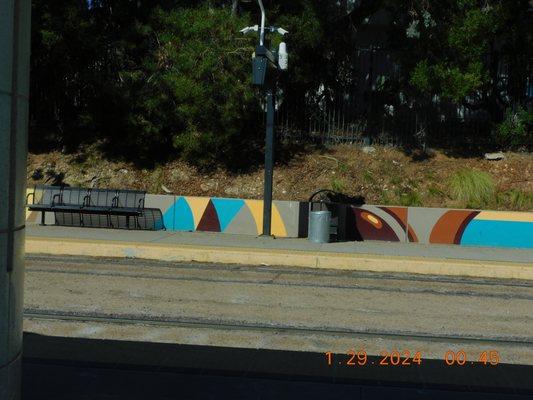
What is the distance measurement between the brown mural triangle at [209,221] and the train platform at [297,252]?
35.3 inches

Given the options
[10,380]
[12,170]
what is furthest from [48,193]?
[12,170]

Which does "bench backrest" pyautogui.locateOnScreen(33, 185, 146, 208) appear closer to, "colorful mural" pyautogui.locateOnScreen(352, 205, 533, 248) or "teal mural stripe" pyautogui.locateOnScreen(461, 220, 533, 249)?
"colorful mural" pyautogui.locateOnScreen(352, 205, 533, 248)

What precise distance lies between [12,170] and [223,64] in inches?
569

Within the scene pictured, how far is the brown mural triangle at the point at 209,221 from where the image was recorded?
50.6 ft

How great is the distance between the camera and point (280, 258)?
1202cm

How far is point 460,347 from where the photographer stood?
6.54 m

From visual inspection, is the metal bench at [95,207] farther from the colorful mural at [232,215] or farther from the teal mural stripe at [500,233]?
the teal mural stripe at [500,233]

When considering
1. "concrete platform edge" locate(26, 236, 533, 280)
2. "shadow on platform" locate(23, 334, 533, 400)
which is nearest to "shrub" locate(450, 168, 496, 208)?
"concrete platform edge" locate(26, 236, 533, 280)

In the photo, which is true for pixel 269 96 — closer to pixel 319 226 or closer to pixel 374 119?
pixel 319 226

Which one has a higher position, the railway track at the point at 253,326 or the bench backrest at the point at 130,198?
the bench backrest at the point at 130,198

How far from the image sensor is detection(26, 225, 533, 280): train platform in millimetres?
11684

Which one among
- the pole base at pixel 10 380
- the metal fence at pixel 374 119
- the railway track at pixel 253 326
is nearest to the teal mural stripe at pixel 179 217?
the metal fence at pixel 374 119

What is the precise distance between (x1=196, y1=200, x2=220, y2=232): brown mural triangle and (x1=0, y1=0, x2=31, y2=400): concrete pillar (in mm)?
12097

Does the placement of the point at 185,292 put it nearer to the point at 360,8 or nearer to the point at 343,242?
the point at 343,242
